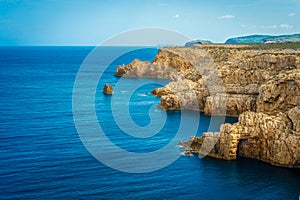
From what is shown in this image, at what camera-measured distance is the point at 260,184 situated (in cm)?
5816

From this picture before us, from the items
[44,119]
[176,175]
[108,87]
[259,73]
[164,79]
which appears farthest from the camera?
[164,79]

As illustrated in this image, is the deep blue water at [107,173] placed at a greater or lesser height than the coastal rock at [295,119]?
lesser

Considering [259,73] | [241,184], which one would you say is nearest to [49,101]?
[259,73]

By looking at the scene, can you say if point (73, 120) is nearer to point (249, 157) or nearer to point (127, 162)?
point (127, 162)

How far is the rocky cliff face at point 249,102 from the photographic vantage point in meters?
66.5

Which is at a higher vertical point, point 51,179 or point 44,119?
point 44,119

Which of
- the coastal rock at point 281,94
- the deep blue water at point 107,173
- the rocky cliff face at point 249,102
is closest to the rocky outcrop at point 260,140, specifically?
the rocky cliff face at point 249,102

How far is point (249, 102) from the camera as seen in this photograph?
99.1 metres

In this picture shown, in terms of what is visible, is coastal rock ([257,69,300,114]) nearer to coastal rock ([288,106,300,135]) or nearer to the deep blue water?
the deep blue water

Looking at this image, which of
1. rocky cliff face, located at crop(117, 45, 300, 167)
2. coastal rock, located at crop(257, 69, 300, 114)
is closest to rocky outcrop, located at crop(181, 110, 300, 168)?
rocky cliff face, located at crop(117, 45, 300, 167)

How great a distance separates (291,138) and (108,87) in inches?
3482

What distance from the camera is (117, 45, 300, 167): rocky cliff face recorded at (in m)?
66.5

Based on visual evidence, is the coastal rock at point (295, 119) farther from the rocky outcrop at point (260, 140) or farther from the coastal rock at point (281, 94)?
the coastal rock at point (281, 94)

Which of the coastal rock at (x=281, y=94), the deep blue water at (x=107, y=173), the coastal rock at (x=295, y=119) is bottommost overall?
the deep blue water at (x=107, y=173)
